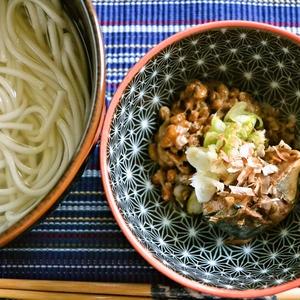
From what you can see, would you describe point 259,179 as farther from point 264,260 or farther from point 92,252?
point 92,252

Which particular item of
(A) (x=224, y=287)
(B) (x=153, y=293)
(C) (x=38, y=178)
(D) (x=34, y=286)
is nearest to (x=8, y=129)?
(C) (x=38, y=178)

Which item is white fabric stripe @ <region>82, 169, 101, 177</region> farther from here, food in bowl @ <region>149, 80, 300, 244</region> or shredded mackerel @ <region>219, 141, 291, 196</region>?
shredded mackerel @ <region>219, 141, 291, 196</region>

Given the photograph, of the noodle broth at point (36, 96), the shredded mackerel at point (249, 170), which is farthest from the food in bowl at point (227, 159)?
the noodle broth at point (36, 96)

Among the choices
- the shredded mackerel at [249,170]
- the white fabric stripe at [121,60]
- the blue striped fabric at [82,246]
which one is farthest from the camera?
the white fabric stripe at [121,60]

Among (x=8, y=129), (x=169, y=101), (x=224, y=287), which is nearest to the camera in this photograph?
(x=224, y=287)

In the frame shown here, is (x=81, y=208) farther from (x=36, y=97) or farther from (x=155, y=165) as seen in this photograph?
(x=36, y=97)

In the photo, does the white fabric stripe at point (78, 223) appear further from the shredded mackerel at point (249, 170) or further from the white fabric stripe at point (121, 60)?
the white fabric stripe at point (121, 60)
